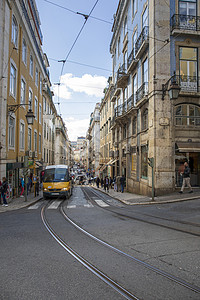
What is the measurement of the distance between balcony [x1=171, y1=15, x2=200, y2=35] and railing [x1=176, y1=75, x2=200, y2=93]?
2.87 metres

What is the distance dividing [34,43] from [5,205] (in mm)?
17259

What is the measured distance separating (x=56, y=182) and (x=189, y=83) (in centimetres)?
1123

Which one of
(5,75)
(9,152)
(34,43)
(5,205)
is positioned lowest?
(5,205)

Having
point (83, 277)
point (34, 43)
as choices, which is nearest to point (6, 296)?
point (83, 277)

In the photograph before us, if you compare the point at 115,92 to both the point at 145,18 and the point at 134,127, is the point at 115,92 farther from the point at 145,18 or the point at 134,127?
the point at 145,18

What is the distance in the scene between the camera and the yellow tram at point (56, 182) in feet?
53.8

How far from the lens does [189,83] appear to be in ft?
52.7

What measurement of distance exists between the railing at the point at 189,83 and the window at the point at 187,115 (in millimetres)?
1052

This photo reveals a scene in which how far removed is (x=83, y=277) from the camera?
12.6 feet

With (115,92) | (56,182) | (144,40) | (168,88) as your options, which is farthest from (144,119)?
(115,92)

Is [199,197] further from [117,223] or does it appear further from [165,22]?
[165,22]

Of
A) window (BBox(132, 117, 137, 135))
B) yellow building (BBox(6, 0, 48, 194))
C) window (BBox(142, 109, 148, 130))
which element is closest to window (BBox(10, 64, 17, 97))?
yellow building (BBox(6, 0, 48, 194))

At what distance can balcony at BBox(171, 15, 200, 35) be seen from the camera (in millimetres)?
15727

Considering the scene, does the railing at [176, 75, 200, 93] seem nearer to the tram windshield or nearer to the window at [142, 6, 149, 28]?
the window at [142, 6, 149, 28]
